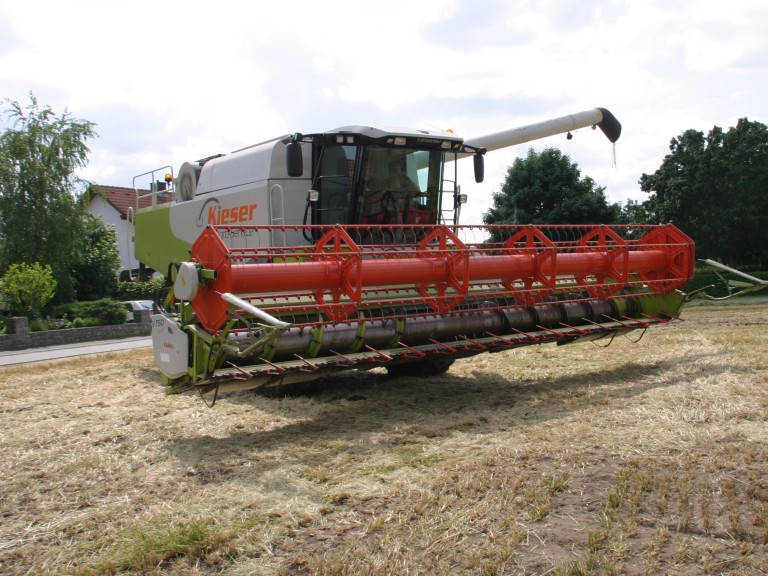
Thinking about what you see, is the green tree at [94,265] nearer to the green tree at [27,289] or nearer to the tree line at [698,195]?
the green tree at [27,289]

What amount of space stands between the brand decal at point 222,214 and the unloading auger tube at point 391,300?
0.69ft

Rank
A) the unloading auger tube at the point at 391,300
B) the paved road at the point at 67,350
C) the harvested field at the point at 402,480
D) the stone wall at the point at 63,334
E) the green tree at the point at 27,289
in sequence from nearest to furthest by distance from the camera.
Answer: the harvested field at the point at 402,480 → the unloading auger tube at the point at 391,300 → the paved road at the point at 67,350 → the stone wall at the point at 63,334 → the green tree at the point at 27,289

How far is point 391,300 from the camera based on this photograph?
5922 mm

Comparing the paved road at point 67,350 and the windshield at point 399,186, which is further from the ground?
the windshield at point 399,186

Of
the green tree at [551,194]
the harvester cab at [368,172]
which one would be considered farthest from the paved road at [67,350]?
the green tree at [551,194]

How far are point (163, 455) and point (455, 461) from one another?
197 centimetres

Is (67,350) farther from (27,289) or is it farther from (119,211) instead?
(119,211)

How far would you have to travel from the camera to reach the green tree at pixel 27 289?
15500 millimetres

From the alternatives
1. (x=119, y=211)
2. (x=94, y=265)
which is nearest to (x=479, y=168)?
(x=94, y=265)

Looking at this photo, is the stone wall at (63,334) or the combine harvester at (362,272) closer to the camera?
the combine harvester at (362,272)

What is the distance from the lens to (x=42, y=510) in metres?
3.72

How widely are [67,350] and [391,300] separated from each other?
9.85m

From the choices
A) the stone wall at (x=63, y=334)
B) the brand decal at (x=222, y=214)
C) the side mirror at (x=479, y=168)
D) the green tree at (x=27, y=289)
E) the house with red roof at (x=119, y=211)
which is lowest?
the stone wall at (x=63, y=334)

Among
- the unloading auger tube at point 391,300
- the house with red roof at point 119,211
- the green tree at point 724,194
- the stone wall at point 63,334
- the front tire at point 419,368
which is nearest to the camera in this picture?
the unloading auger tube at point 391,300
